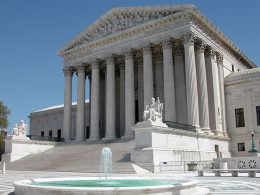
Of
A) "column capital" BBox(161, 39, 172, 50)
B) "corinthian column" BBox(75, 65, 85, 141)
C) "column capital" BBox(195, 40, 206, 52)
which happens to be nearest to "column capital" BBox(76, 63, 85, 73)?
"corinthian column" BBox(75, 65, 85, 141)

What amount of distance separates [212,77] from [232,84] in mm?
4473

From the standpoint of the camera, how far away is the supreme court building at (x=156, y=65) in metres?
40.0

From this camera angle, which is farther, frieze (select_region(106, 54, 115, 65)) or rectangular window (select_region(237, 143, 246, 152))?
frieze (select_region(106, 54, 115, 65))

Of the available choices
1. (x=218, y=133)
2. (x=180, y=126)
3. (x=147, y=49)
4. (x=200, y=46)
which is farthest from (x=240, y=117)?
(x=147, y=49)

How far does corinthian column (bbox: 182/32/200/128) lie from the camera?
38.1 meters

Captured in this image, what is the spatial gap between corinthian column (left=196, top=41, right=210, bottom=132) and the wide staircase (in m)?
8.88

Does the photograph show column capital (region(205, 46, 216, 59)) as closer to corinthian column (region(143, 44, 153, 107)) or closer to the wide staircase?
corinthian column (region(143, 44, 153, 107))

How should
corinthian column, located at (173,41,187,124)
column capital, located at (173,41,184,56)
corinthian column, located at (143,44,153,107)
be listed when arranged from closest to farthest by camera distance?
corinthian column, located at (143,44,153,107) < corinthian column, located at (173,41,187,124) < column capital, located at (173,41,184,56)

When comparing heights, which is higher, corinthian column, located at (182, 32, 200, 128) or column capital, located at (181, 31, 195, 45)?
column capital, located at (181, 31, 195, 45)

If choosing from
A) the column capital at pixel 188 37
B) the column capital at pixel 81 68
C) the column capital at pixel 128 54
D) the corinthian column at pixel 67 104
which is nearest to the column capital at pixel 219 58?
the column capital at pixel 188 37

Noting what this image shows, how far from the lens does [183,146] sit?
113 feet

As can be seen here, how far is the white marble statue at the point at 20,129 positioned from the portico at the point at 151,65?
26.4 ft

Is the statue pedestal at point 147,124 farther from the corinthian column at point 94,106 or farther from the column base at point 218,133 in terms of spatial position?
the corinthian column at point 94,106

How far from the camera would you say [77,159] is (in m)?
35.1
